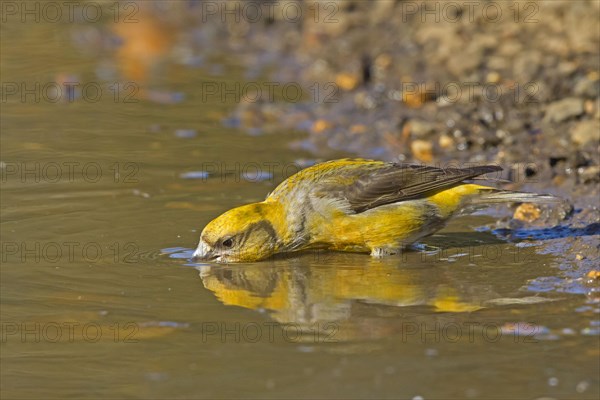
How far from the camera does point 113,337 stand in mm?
6453

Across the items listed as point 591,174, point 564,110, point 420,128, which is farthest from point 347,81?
point 591,174

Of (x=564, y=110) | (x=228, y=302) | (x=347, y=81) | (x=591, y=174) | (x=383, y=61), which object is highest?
(x=383, y=61)

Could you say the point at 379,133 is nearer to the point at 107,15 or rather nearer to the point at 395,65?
the point at 395,65

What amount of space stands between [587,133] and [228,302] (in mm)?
4270

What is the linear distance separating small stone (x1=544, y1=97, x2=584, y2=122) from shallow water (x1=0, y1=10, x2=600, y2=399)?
6.03ft

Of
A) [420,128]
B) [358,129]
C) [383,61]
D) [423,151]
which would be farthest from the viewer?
[383,61]

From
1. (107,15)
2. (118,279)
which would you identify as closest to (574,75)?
(118,279)

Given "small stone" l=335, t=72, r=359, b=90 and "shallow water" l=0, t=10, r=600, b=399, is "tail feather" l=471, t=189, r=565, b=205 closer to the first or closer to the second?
"shallow water" l=0, t=10, r=600, b=399

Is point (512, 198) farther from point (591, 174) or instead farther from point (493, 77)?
point (493, 77)

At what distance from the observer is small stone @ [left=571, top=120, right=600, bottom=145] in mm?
9893

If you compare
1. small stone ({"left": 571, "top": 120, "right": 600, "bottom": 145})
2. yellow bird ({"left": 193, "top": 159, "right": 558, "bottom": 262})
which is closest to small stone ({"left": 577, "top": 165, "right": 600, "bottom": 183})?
small stone ({"left": 571, "top": 120, "right": 600, "bottom": 145})

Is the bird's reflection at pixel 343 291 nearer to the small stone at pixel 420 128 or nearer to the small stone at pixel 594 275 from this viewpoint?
the small stone at pixel 594 275

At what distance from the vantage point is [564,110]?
10383 millimetres

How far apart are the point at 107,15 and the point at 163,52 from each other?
2.65 meters
